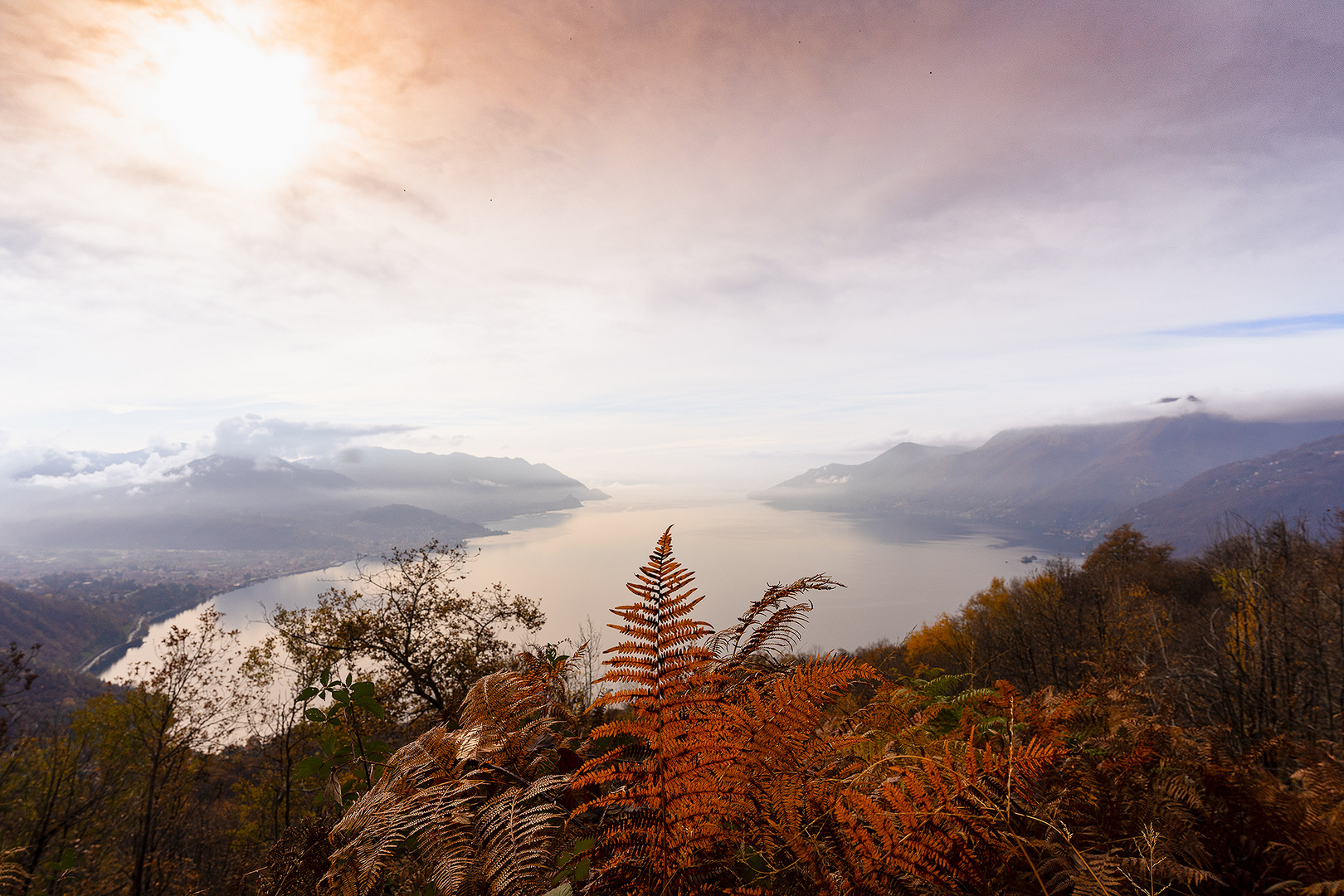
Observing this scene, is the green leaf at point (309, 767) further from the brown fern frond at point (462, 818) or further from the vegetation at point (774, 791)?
the brown fern frond at point (462, 818)

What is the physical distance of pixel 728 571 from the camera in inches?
3743

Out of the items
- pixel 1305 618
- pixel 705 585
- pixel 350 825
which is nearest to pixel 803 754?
pixel 350 825

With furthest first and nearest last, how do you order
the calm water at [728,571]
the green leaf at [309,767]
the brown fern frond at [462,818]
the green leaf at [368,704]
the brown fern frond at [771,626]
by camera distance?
the calm water at [728,571] < the green leaf at [368,704] < the green leaf at [309,767] < the brown fern frond at [771,626] < the brown fern frond at [462,818]

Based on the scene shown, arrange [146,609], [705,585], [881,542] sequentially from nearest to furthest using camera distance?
1. [705,585]
2. [146,609]
3. [881,542]

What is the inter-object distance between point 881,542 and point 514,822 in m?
176

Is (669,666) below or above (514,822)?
above

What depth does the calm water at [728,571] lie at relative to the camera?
249 ft

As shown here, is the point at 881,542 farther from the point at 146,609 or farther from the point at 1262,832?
the point at 1262,832

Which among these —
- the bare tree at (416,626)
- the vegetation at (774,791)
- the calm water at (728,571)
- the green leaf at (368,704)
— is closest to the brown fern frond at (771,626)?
the vegetation at (774,791)

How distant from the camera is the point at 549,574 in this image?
92625 mm

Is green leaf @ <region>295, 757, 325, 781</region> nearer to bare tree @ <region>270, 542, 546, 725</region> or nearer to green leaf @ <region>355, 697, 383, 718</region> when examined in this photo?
→ green leaf @ <region>355, 697, 383, 718</region>

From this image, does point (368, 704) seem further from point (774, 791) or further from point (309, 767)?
point (774, 791)

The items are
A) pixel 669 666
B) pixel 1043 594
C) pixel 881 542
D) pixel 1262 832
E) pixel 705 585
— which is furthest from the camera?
pixel 881 542

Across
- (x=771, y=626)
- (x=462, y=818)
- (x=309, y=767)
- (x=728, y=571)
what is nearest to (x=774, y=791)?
(x=771, y=626)
